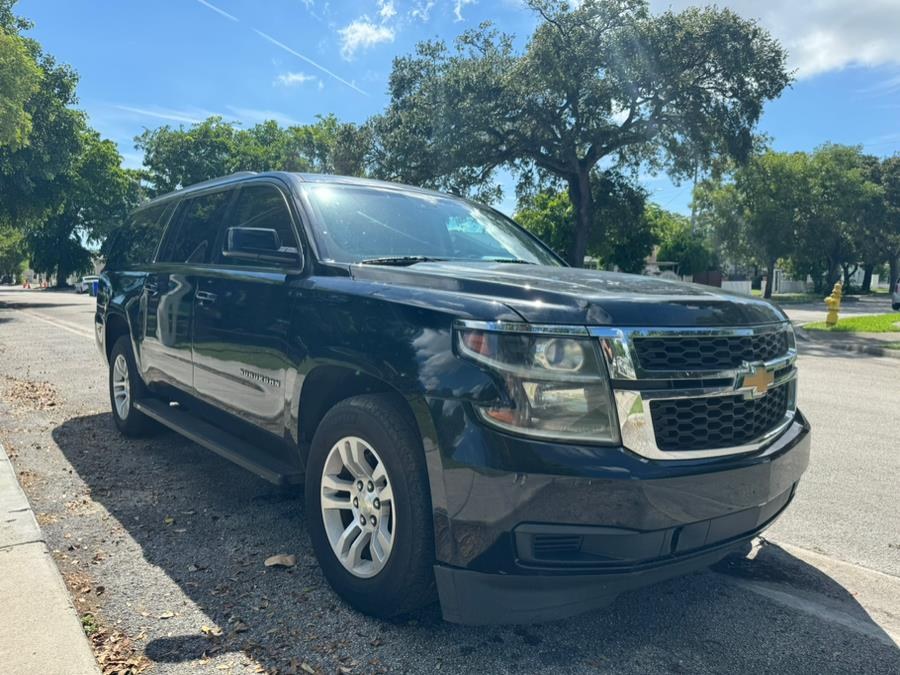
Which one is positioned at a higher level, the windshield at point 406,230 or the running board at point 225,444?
the windshield at point 406,230

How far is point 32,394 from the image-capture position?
25.6 feet

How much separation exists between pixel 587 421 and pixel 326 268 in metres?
1.53

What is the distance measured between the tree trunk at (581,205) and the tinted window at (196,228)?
2134 cm

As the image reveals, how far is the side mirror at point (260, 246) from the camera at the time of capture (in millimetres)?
3406

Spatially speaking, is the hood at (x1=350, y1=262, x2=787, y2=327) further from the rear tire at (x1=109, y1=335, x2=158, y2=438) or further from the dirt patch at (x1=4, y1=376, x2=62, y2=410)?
the dirt patch at (x1=4, y1=376, x2=62, y2=410)

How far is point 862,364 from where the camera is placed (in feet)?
39.4

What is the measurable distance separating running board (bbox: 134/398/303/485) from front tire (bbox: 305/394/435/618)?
31cm

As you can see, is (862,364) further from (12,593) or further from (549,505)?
(12,593)

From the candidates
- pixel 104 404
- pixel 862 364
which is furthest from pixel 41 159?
pixel 862 364

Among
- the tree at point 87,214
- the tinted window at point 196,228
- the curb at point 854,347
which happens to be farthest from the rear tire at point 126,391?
the tree at point 87,214

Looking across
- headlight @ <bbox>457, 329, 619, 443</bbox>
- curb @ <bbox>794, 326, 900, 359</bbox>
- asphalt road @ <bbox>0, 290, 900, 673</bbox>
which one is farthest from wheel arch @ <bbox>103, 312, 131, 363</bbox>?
curb @ <bbox>794, 326, 900, 359</bbox>

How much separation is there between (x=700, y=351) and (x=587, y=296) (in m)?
0.45

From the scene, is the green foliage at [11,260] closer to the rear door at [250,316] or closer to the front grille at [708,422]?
the rear door at [250,316]

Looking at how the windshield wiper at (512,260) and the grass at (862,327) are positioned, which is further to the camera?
the grass at (862,327)
